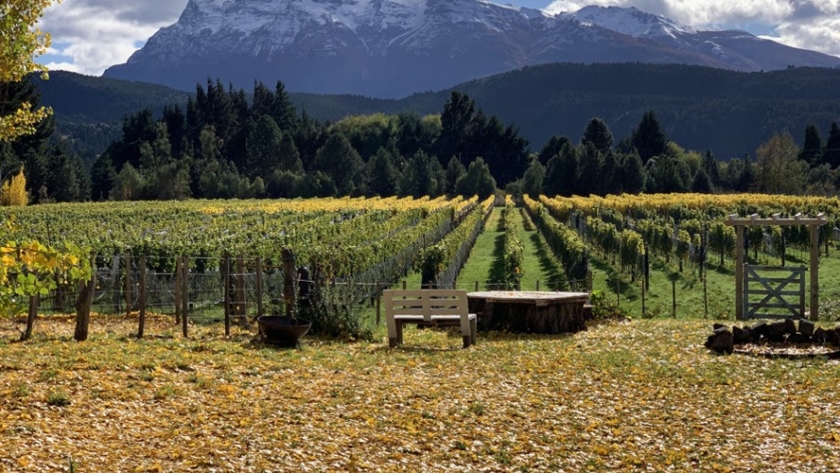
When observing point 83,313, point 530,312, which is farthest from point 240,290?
point 530,312

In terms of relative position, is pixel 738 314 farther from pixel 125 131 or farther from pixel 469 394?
pixel 125 131

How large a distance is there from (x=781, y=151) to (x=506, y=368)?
280 feet

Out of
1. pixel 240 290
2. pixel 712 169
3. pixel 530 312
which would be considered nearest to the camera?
pixel 530 312

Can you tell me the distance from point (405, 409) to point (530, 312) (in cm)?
727

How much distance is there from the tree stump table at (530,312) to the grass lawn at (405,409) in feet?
7.06

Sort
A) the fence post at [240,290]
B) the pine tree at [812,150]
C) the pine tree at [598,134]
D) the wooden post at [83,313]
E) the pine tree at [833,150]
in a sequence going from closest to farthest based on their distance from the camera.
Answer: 1. the wooden post at [83,313]
2. the fence post at [240,290]
3. the pine tree at [812,150]
4. the pine tree at [833,150]
5. the pine tree at [598,134]

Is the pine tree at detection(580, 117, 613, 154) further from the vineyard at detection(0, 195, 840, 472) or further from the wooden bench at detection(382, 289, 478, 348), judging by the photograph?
the wooden bench at detection(382, 289, 478, 348)

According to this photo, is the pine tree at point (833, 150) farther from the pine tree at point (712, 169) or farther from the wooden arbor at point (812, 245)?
the wooden arbor at point (812, 245)

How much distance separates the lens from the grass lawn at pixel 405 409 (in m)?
9.12

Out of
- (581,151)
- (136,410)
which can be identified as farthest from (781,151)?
(136,410)

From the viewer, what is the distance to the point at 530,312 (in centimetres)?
1805

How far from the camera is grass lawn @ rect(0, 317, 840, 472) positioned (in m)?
9.12

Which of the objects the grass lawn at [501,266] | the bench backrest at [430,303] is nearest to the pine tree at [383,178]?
the grass lawn at [501,266]

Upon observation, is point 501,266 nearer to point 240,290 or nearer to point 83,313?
point 240,290
